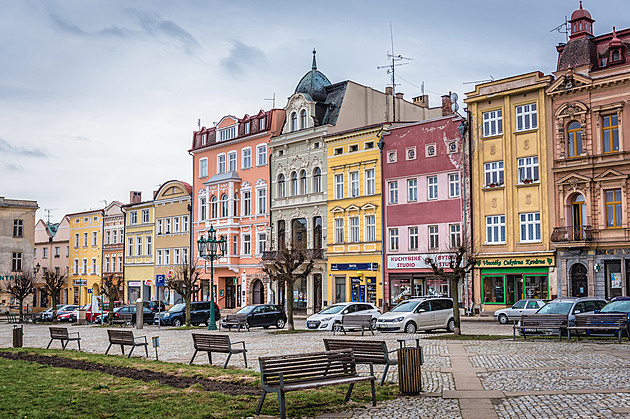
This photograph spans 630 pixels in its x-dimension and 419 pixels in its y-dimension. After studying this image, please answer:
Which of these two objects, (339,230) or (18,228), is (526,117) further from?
(18,228)

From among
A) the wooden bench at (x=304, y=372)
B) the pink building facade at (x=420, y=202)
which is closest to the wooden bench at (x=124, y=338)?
the wooden bench at (x=304, y=372)

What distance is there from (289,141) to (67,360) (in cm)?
3682

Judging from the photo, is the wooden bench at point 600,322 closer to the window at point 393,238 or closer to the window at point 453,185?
the window at point 453,185

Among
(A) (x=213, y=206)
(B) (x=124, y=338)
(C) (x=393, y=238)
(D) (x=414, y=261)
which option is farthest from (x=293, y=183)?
(B) (x=124, y=338)

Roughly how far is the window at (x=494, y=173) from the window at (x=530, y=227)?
2.62 metres

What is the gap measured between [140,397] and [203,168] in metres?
53.1

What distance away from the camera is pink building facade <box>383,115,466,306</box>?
145ft

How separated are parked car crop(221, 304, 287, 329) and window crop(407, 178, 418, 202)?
13104mm

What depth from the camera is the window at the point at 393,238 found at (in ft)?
155

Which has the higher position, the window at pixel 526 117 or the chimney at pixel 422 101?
the chimney at pixel 422 101

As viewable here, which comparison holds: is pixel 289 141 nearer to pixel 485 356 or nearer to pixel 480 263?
pixel 480 263

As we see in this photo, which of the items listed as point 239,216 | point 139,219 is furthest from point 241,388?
point 139,219

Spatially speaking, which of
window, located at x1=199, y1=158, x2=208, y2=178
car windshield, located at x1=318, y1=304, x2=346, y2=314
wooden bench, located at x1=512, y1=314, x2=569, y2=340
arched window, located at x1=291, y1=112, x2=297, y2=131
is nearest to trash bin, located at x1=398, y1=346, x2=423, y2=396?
wooden bench, located at x1=512, y1=314, x2=569, y2=340

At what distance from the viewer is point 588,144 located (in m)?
38.2
